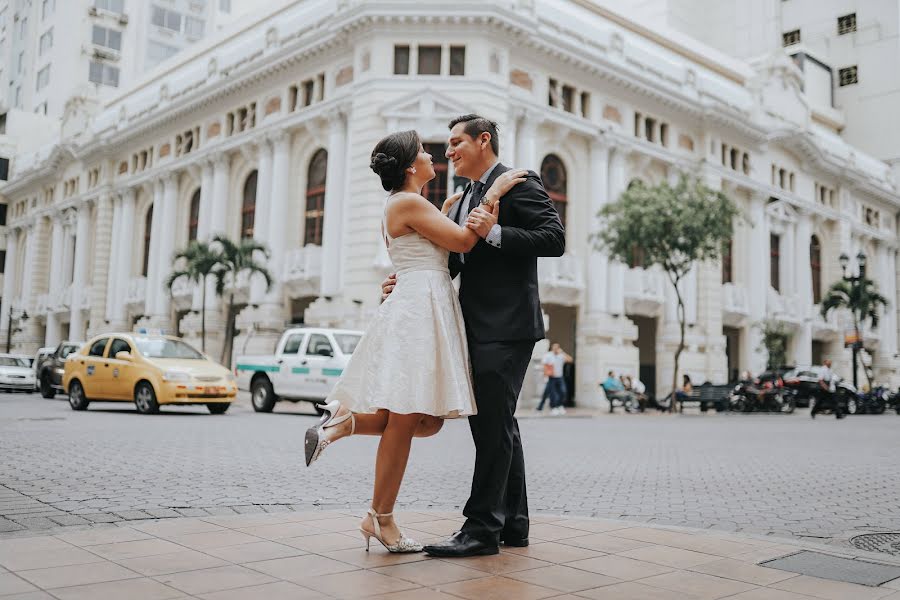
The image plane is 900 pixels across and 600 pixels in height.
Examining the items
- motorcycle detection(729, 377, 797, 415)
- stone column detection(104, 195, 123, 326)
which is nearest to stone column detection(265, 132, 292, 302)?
stone column detection(104, 195, 123, 326)

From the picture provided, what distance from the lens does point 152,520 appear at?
455 centimetres

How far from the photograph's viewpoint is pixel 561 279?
29.0m

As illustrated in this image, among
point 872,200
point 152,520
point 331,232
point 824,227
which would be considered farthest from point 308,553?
point 872,200

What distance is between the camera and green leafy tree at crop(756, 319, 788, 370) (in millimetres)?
35031

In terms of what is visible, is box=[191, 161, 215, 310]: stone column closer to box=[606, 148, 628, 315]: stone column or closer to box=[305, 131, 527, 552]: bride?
box=[606, 148, 628, 315]: stone column

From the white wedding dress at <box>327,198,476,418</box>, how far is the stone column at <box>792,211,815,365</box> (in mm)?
40239

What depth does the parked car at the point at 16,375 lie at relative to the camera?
91.8 feet

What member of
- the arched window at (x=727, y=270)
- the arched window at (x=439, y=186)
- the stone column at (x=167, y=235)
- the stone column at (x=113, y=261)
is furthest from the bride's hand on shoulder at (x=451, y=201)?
the stone column at (x=113, y=261)

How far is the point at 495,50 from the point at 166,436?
20.2 m

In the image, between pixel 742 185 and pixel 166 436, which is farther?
pixel 742 185

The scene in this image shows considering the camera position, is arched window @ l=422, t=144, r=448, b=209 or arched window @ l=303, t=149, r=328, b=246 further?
arched window @ l=303, t=149, r=328, b=246

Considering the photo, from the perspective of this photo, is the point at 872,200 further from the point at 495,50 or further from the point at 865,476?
the point at 865,476

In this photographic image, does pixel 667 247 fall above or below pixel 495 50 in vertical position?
below

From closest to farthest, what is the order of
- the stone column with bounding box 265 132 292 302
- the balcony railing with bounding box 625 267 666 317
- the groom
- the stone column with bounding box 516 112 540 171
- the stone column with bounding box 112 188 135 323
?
the groom, the stone column with bounding box 516 112 540 171, the stone column with bounding box 265 132 292 302, the balcony railing with bounding box 625 267 666 317, the stone column with bounding box 112 188 135 323
